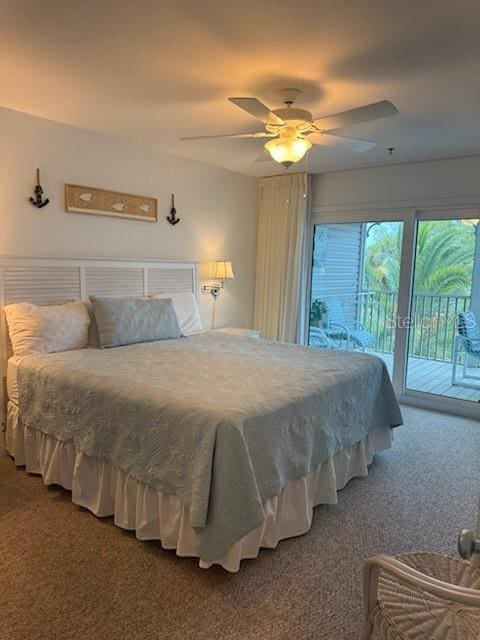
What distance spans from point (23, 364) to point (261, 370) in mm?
1562

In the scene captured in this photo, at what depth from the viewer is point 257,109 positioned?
2336mm

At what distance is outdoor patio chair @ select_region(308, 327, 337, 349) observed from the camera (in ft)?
17.6

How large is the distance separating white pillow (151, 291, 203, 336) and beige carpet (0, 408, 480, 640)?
1.76 m

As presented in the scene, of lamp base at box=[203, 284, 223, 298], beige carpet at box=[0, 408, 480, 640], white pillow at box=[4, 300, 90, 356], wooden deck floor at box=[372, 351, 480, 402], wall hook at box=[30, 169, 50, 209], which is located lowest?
beige carpet at box=[0, 408, 480, 640]

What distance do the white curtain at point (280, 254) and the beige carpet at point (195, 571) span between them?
8.41 ft

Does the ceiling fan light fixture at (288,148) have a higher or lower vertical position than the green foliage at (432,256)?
higher

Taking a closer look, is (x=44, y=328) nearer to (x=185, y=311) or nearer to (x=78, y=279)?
(x=78, y=279)

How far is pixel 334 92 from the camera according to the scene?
8.75 ft

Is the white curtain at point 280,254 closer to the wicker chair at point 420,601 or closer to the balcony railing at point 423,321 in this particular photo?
the balcony railing at point 423,321

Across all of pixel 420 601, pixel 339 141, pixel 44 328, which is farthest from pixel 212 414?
pixel 339 141

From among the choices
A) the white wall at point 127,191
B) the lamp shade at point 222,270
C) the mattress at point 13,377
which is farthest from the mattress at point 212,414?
the lamp shade at point 222,270

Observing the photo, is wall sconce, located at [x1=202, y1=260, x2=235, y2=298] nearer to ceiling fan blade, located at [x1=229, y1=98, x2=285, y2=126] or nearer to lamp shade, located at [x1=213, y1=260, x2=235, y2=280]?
lamp shade, located at [x1=213, y1=260, x2=235, y2=280]

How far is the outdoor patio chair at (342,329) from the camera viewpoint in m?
5.10

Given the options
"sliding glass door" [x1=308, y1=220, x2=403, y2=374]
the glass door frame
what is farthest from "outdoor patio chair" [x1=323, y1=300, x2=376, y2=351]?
the glass door frame
